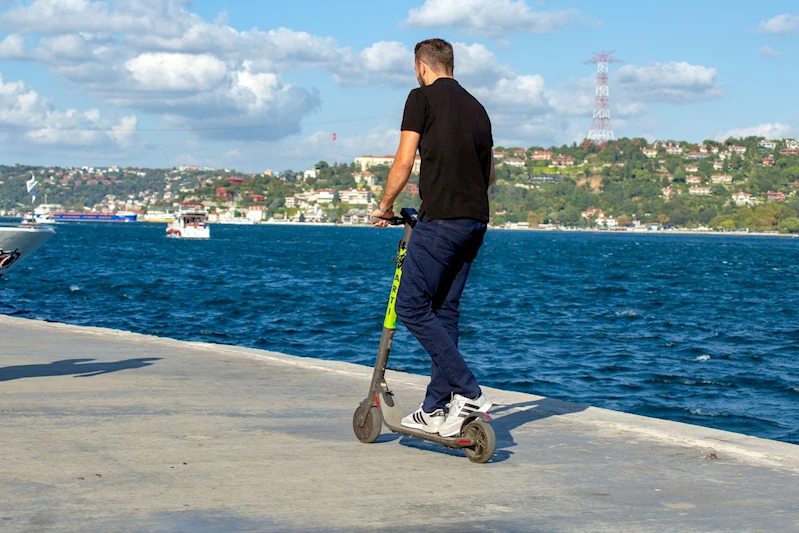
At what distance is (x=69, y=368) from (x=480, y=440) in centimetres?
413

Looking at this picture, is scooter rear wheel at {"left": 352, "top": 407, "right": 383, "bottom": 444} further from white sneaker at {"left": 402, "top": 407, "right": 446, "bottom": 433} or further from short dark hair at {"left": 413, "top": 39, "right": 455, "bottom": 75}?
short dark hair at {"left": 413, "top": 39, "right": 455, "bottom": 75}

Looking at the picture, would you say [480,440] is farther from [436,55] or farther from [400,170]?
[436,55]

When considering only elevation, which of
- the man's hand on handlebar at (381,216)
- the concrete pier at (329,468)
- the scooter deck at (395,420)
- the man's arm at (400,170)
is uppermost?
the man's arm at (400,170)

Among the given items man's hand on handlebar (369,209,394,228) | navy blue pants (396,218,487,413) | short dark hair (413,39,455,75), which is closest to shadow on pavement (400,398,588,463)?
navy blue pants (396,218,487,413)

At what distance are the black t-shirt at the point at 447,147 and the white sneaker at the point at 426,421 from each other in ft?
3.22

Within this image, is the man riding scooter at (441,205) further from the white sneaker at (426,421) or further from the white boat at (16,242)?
the white boat at (16,242)

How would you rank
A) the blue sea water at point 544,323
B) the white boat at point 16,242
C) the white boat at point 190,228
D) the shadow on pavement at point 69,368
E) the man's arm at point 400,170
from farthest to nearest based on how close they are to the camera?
1. the white boat at point 190,228
2. the blue sea water at point 544,323
3. the white boat at point 16,242
4. the shadow on pavement at point 69,368
5. the man's arm at point 400,170

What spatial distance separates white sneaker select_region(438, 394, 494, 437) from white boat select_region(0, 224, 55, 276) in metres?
6.03

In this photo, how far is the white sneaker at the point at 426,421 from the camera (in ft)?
17.8

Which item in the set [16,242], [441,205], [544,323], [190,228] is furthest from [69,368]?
[190,228]

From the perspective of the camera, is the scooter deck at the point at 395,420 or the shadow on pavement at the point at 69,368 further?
the shadow on pavement at the point at 69,368

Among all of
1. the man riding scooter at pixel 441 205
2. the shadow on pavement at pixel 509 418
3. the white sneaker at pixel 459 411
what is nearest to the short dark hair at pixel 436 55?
the man riding scooter at pixel 441 205

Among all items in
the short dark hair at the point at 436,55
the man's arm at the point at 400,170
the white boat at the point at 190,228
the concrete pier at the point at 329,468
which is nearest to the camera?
the concrete pier at the point at 329,468

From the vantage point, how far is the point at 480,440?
16.9 feet
